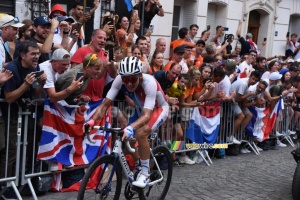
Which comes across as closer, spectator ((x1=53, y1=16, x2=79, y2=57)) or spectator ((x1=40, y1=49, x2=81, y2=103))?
spectator ((x1=40, y1=49, x2=81, y2=103))

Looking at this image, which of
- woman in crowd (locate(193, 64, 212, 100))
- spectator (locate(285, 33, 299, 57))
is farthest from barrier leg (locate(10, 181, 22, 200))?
spectator (locate(285, 33, 299, 57))

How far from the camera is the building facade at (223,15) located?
9617mm

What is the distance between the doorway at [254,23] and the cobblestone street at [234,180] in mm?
10182

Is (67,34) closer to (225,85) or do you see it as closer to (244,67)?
(225,85)

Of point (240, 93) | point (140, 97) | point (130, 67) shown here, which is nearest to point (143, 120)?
point (140, 97)

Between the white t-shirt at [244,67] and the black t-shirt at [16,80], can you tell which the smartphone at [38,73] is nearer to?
the black t-shirt at [16,80]

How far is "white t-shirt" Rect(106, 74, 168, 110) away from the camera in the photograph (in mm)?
5438

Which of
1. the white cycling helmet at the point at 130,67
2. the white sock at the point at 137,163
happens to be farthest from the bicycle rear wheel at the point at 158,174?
the white cycling helmet at the point at 130,67

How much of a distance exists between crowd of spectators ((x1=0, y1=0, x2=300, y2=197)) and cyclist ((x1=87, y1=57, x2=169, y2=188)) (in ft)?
1.72

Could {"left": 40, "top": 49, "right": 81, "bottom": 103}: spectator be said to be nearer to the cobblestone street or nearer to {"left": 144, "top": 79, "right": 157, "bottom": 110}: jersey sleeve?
{"left": 144, "top": 79, "right": 157, "bottom": 110}: jersey sleeve

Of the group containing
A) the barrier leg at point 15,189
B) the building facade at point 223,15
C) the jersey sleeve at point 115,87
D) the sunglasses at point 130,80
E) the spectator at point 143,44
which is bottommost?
the barrier leg at point 15,189

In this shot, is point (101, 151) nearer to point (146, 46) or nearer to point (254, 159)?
point (146, 46)

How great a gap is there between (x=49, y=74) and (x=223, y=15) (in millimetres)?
11098

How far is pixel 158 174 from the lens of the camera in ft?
19.6
